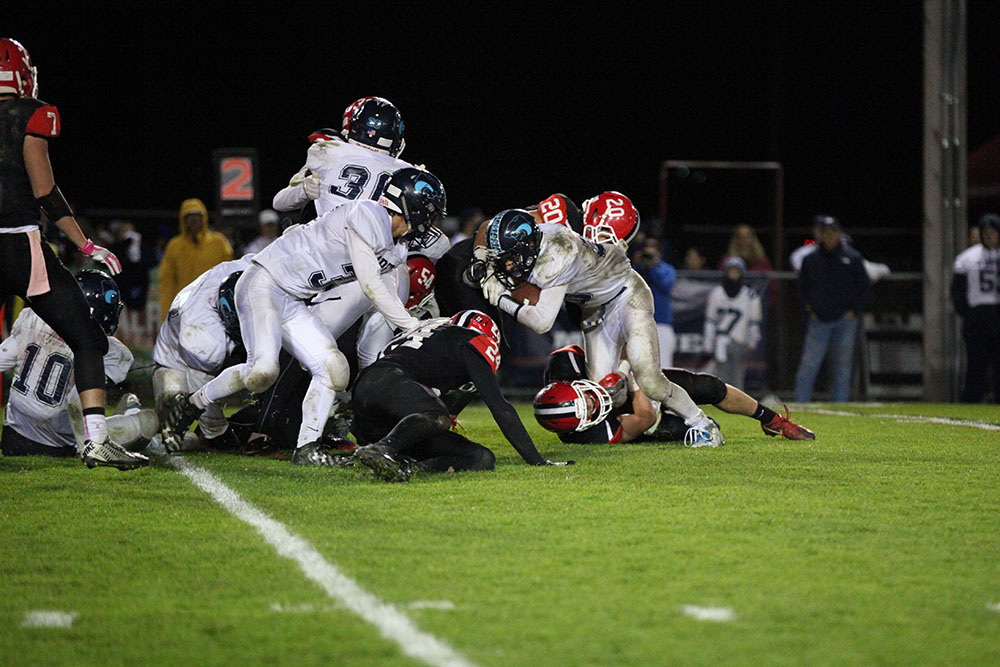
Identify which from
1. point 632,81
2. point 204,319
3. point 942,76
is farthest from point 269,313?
point 632,81

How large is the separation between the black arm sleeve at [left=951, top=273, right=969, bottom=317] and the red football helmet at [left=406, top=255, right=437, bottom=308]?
24.6 ft

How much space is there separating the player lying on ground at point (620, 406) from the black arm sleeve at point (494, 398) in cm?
120

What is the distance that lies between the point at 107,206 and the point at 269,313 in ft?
52.1

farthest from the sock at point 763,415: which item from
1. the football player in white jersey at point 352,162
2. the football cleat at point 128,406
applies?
the football cleat at point 128,406

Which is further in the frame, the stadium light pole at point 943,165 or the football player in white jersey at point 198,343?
the stadium light pole at point 943,165

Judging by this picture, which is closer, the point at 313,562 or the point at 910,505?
the point at 313,562

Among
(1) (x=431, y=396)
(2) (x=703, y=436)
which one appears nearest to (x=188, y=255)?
(2) (x=703, y=436)

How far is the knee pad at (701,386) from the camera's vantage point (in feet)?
25.9

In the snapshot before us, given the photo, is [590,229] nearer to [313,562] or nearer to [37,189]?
[37,189]

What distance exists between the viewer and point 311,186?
25.2 ft

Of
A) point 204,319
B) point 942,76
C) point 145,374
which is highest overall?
point 942,76

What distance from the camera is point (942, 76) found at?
13922mm

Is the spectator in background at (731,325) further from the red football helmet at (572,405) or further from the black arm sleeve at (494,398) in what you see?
the black arm sleeve at (494,398)

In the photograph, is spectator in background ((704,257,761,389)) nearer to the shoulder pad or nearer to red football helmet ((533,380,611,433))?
red football helmet ((533,380,611,433))
